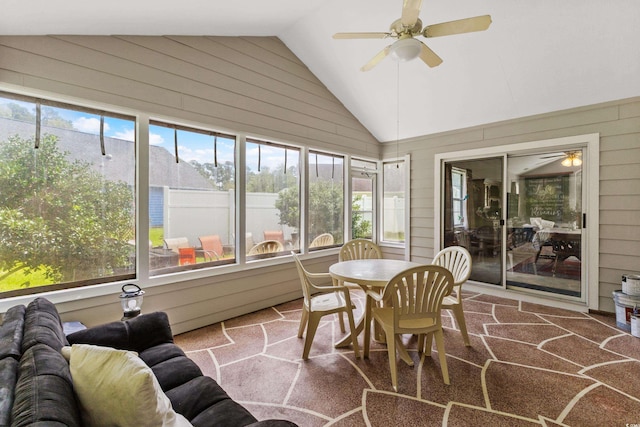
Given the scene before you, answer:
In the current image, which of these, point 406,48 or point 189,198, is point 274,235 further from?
point 406,48

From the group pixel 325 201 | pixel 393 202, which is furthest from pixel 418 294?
Result: pixel 393 202

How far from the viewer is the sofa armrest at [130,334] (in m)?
1.89

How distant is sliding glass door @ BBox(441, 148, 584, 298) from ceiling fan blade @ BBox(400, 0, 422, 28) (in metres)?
3.07

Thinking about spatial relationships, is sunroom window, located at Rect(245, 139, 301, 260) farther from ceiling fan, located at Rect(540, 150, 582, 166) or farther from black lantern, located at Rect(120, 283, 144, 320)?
ceiling fan, located at Rect(540, 150, 582, 166)

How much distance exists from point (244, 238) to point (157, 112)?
1696 mm

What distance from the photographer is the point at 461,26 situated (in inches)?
87.7

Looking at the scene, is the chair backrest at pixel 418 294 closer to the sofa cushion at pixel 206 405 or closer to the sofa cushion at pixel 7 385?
the sofa cushion at pixel 206 405

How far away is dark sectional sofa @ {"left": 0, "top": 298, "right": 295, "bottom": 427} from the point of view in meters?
0.90

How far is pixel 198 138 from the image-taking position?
3471 mm

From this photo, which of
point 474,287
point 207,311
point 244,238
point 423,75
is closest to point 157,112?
point 244,238

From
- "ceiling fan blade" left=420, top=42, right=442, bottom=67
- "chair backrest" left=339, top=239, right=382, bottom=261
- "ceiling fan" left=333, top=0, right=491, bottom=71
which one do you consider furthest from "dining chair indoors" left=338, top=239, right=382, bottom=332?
"ceiling fan" left=333, top=0, right=491, bottom=71

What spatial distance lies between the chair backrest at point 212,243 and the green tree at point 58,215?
758 millimetres

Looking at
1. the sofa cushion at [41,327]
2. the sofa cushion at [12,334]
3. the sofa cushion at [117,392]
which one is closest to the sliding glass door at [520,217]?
the sofa cushion at [117,392]

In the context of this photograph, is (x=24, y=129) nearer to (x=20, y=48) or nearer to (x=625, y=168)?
(x=20, y=48)
